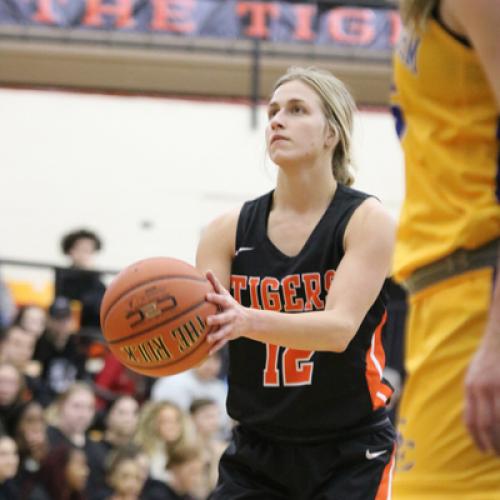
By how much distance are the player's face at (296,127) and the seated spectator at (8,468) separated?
11.6ft

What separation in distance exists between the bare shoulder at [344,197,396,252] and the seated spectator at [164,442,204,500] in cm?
429

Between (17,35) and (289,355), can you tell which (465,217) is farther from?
(17,35)

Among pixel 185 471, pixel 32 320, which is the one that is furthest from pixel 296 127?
pixel 32 320

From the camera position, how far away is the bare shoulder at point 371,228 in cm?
386

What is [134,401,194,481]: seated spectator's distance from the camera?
839cm

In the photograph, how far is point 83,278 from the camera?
34.9ft

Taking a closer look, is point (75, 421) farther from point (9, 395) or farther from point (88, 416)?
point (9, 395)

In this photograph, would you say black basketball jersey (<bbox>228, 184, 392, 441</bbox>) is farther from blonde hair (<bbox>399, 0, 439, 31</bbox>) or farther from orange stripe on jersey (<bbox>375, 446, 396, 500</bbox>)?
blonde hair (<bbox>399, 0, 439, 31</bbox>)

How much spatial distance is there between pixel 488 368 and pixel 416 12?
884 millimetres

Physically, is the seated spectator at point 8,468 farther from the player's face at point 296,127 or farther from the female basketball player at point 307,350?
the player's face at point 296,127

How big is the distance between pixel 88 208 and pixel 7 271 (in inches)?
63.9

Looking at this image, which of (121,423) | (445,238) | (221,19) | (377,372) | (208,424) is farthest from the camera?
(221,19)

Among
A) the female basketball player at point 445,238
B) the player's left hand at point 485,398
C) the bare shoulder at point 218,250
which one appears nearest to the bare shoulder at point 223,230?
the bare shoulder at point 218,250

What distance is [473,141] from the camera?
2.73m
